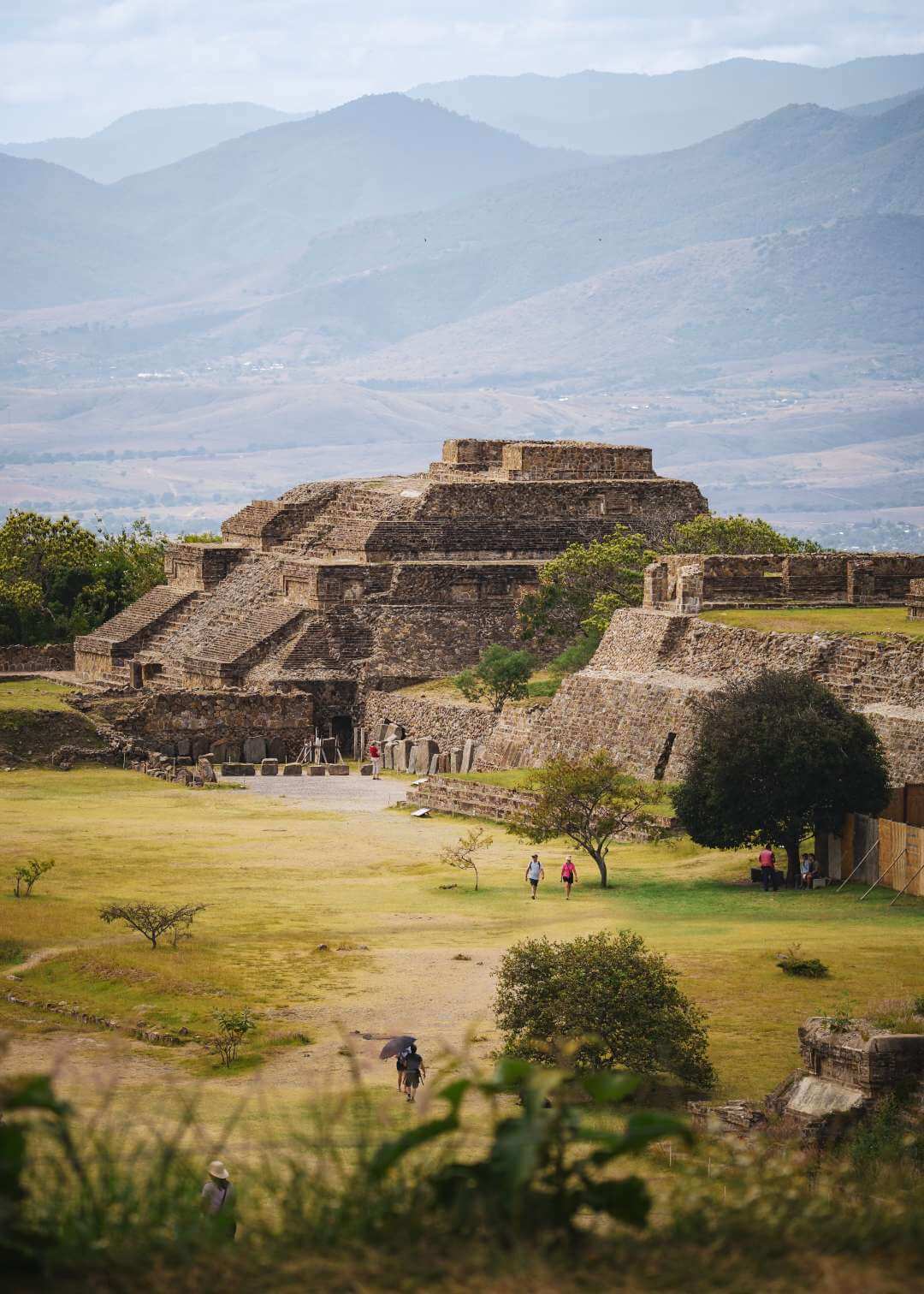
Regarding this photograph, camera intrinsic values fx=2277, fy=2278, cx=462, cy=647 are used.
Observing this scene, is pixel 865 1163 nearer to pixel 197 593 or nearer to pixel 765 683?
pixel 765 683

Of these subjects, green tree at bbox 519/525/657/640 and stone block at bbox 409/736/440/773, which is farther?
green tree at bbox 519/525/657/640

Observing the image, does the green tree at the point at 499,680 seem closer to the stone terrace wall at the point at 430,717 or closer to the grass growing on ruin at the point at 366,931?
the stone terrace wall at the point at 430,717

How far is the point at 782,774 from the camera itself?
1125 inches

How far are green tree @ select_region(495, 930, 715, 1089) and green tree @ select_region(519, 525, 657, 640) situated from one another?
2889cm

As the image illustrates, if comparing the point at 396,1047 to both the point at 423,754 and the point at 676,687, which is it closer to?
the point at 676,687

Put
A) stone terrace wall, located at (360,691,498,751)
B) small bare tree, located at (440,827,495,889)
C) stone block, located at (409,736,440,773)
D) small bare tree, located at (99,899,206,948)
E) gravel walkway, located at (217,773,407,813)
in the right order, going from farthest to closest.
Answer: stone block, located at (409,736,440,773) → stone terrace wall, located at (360,691,498,751) → gravel walkway, located at (217,773,407,813) → small bare tree, located at (440,827,495,889) → small bare tree, located at (99,899,206,948)

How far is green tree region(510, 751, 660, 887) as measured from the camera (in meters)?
30.4

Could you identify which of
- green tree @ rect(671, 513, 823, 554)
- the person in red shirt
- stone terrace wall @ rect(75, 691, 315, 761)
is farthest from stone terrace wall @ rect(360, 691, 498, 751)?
the person in red shirt

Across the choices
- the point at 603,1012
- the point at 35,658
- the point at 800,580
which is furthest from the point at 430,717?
the point at 603,1012

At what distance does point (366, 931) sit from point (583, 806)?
5.19 meters

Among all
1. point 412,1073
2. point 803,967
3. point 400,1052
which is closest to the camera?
point 412,1073

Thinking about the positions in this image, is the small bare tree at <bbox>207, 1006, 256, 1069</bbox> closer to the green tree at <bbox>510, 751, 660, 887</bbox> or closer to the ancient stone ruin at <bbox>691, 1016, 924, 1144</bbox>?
the ancient stone ruin at <bbox>691, 1016, 924, 1144</bbox>

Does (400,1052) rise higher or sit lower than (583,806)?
lower

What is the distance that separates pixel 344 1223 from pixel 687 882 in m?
22.1
